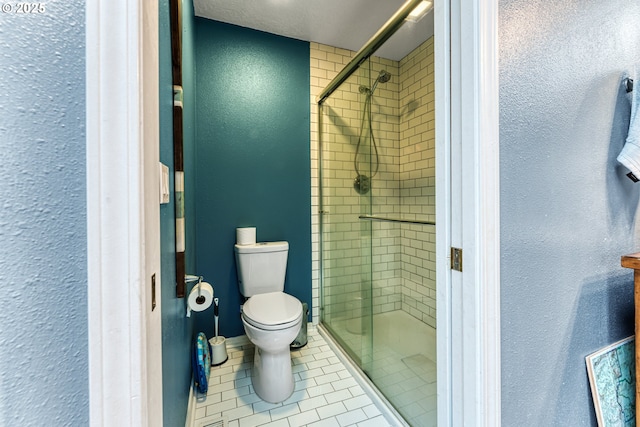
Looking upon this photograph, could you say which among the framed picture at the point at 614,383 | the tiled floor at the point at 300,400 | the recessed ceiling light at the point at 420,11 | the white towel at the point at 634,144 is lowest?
the tiled floor at the point at 300,400

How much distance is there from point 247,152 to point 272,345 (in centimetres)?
140

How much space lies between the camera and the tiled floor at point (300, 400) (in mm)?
1350

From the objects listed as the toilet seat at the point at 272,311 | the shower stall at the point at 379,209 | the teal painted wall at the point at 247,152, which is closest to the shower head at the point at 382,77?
the shower stall at the point at 379,209

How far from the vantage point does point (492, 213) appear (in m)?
0.71

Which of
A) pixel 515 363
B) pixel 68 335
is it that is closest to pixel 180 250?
pixel 68 335

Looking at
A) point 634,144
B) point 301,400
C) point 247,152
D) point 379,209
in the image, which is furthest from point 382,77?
point 301,400

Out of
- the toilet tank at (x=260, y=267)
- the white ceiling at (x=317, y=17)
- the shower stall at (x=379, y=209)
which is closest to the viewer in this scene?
the shower stall at (x=379, y=209)

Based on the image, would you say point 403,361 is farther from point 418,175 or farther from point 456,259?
point 418,175

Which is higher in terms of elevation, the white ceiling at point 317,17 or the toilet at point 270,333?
the white ceiling at point 317,17

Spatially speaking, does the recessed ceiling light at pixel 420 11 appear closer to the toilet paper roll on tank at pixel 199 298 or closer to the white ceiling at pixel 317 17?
the white ceiling at pixel 317 17

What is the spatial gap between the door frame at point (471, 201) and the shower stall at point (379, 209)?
0.67m

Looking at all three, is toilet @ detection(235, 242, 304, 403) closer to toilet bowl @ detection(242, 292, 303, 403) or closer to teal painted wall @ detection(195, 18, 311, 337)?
toilet bowl @ detection(242, 292, 303, 403)

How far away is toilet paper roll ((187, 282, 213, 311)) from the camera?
1293 mm

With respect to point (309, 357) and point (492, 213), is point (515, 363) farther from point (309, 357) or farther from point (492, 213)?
point (309, 357)
